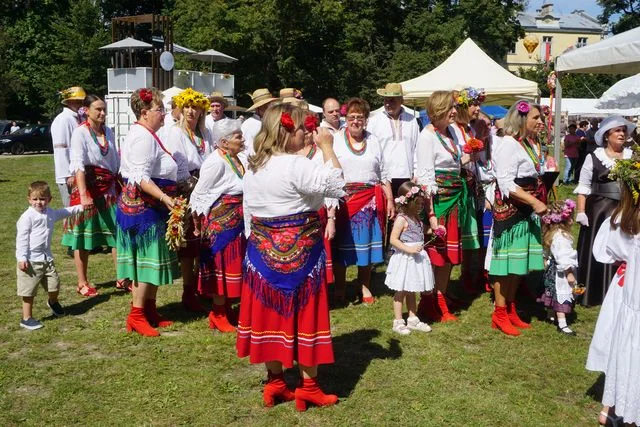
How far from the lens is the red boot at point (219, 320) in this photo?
17.9 ft

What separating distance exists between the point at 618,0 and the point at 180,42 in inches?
1314

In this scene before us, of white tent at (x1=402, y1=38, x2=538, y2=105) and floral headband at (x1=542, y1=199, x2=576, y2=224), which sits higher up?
white tent at (x1=402, y1=38, x2=538, y2=105)

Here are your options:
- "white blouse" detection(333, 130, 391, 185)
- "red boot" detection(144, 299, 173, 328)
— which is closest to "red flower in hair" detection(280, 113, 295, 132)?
"white blouse" detection(333, 130, 391, 185)

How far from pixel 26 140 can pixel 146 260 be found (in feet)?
88.6

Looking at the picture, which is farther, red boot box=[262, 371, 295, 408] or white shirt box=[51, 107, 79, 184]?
white shirt box=[51, 107, 79, 184]

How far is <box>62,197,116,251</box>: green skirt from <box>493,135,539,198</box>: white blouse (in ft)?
12.6

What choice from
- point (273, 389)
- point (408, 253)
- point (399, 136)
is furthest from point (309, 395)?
point (399, 136)

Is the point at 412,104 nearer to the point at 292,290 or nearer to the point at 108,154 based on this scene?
the point at 108,154

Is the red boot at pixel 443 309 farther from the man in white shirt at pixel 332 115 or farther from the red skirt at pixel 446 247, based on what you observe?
the man in white shirt at pixel 332 115

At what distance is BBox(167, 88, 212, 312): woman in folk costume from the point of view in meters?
5.48

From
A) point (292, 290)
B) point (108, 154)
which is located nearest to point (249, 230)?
point (292, 290)

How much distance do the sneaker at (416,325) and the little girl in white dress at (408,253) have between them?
3.7 inches

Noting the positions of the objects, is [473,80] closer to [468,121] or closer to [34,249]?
[468,121]

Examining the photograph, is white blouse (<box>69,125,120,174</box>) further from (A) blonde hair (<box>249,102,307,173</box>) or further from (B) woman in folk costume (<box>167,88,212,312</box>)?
(A) blonde hair (<box>249,102,307,173</box>)
